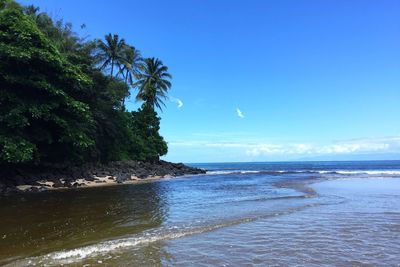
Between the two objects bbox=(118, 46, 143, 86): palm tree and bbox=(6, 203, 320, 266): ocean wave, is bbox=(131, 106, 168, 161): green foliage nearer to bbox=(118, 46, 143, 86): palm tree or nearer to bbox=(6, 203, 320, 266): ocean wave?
bbox=(118, 46, 143, 86): palm tree

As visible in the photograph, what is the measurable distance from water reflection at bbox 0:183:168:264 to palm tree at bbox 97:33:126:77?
29001 mm

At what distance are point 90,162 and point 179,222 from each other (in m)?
23.1

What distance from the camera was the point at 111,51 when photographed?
41.7 m

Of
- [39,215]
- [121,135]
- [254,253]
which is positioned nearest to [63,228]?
[39,215]

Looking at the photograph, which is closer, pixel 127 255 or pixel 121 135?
pixel 127 255

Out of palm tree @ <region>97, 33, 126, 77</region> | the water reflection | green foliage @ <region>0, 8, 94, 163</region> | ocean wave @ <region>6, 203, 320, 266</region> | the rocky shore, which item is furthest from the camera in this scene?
palm tree @ <region>97, 33, 126, 77</region>

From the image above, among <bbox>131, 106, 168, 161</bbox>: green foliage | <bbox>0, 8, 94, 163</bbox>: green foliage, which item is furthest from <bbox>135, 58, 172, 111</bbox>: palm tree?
<bbox>0, 8, 94, 163</bbox>: green foliage

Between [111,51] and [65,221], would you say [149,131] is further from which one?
[65,221]

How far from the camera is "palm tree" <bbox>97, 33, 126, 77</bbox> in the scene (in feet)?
136

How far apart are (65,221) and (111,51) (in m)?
34.6

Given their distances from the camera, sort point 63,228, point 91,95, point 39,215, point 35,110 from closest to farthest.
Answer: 1. point 63,228
2. point 39,215
3. point 35,110
4. point 91,95

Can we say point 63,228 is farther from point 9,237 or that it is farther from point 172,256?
point 172,256

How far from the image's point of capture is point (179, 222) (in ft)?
32.5

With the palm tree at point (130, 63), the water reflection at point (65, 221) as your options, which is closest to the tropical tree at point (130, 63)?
the palm tree at point (130, 63)
